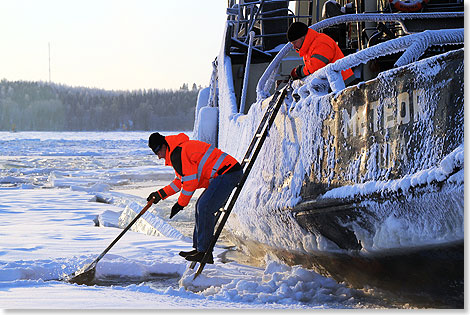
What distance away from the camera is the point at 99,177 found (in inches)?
669

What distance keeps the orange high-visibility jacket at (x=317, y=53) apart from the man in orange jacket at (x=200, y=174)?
0.93 meters

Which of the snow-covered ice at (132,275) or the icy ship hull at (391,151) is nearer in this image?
the icy ship hull at (391,151)

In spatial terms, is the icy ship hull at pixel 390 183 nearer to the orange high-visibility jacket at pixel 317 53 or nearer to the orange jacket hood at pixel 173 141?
the orange high-visibility jacket at pixel 317 53

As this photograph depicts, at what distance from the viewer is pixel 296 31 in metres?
5.06

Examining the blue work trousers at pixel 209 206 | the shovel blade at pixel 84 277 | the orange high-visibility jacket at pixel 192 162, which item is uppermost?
the orange high-visibility jacket at pixel 192 162

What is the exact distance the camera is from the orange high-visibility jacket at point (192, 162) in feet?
15.0

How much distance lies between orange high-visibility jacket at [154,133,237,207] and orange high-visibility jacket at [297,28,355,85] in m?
0.93

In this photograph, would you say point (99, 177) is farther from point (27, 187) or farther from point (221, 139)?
point (221, 139)

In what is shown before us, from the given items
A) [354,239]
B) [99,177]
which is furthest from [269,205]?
[99,177]

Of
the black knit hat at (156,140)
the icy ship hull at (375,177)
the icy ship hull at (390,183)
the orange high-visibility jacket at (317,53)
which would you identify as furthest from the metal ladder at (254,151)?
the black knit hat at (156,140)

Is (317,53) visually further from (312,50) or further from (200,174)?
(200,174)

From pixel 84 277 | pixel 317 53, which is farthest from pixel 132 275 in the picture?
pixel 317 53

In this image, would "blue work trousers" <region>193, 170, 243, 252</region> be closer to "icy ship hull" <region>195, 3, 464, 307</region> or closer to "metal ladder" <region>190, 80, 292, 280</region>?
"metal ladder" <region>190, 80, 292, 280</region>

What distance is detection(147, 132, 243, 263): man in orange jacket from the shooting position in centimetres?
457
